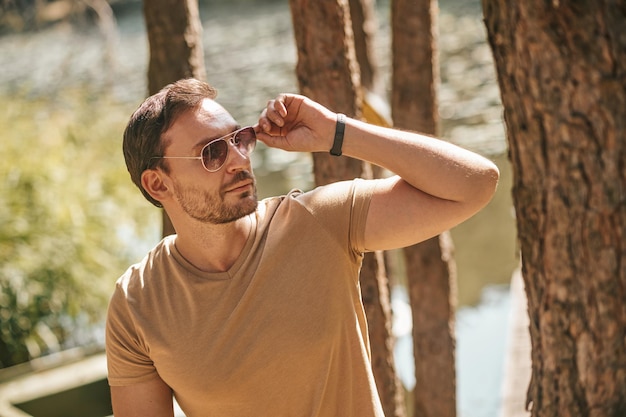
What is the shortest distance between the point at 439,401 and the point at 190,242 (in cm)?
258

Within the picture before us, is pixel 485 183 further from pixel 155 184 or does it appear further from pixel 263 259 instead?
pixel 155 184

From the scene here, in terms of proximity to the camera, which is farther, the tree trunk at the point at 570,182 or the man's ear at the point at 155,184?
the man's ear at the point at 155,184

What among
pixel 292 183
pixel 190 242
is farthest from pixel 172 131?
pixel 292 183

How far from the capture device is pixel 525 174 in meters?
1.83

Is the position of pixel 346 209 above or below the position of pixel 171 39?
below

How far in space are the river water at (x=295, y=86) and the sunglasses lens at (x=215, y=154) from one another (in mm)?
2841

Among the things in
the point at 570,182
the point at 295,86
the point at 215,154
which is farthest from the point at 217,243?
the point at 295,86

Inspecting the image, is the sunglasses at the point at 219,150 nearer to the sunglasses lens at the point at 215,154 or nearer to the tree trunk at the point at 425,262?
the sunglasses lens at the point at 215,154

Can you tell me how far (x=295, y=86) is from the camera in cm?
1320

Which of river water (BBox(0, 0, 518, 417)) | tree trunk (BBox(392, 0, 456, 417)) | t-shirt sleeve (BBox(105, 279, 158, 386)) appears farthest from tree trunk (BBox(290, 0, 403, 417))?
river water (BBox(0, 0, 518, 417))

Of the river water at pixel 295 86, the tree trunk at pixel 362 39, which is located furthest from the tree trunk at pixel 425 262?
the river water at pixel 295 86

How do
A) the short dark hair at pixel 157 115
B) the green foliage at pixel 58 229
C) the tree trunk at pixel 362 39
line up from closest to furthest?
the short dark hair at pixel 157 115
the tree trunk at pixel 362 39
the green foliage at pixel 58 229

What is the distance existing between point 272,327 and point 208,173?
353 millimetres

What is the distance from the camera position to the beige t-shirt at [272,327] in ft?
6.68
